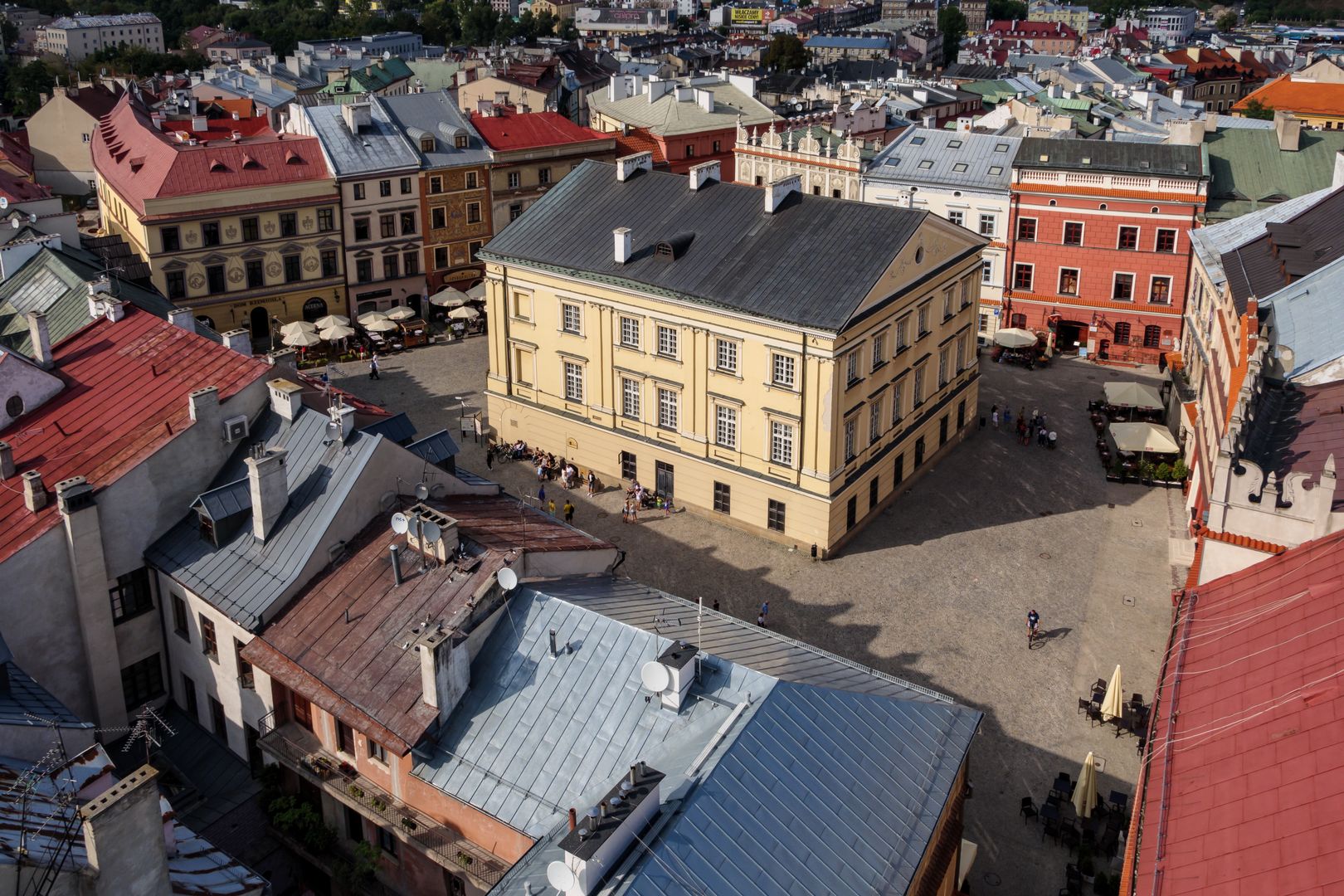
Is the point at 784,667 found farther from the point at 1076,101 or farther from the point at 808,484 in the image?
the point at 1076,101

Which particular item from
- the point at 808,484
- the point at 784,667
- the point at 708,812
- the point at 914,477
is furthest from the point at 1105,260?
the point at 708,812

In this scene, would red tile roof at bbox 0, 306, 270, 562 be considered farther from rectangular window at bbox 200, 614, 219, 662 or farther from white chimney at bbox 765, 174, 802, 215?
white chimney at bbox 765, 174, 802, 215

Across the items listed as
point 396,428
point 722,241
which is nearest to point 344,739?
point 396,428

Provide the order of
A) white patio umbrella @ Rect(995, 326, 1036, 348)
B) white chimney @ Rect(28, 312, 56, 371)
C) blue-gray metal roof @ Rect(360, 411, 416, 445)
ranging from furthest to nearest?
white patio umbrella @ Rect(995, 326, 1036, 348) < blue-gray metal roof @ Rect(360, 411, 416, 445) < white chimney @ Rect(28, 312, 56, 371)

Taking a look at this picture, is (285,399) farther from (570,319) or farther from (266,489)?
(570,319)

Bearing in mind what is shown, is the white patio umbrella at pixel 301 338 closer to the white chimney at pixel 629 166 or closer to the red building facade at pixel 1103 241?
the white chimney at pixel 629 166

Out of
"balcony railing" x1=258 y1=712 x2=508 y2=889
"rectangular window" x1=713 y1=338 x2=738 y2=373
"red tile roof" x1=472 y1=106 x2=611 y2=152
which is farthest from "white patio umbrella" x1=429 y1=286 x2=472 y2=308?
"balcony railing" x1=258 y1=712 x2=508 y2=889
